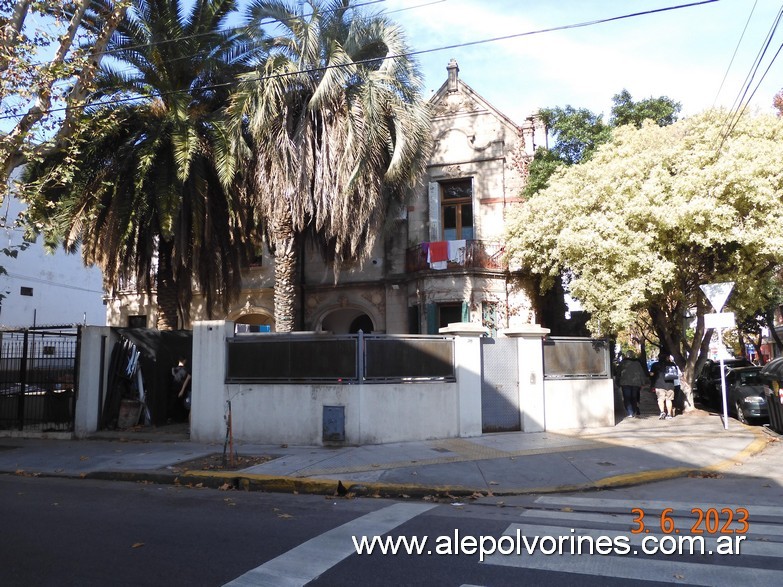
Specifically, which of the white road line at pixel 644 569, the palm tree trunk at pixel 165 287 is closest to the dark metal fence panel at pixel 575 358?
the white road line at pixel 644 569

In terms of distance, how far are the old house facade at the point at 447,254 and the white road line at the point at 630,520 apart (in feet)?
37.7

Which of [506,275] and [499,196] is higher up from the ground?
[499,196]

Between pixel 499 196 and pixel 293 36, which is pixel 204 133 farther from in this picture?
pixel 499 196

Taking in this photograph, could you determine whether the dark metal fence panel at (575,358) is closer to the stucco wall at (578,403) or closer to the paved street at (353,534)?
the stucco wall at (578,403)

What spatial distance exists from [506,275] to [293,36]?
9396mm

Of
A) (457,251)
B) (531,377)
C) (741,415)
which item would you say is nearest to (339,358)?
(531,377)

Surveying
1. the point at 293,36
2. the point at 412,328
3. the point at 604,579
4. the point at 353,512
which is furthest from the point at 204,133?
the point at 604,579

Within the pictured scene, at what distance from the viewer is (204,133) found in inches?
609

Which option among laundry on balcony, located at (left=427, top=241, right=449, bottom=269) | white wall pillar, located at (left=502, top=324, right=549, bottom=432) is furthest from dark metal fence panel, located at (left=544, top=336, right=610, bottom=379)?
laundry on balcony, located at (left=427, top=241, right=449, bottom=269)

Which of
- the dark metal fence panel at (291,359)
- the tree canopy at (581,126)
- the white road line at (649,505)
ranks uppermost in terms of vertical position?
the tree canopy at (581,126)

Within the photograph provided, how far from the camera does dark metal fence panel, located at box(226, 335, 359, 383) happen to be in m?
11.2

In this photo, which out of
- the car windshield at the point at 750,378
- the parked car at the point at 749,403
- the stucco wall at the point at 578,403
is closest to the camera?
the stucco wall at the point at 578,403

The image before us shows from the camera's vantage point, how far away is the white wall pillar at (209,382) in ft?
39.0

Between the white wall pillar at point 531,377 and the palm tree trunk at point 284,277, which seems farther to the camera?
the palm tree trunk at point 284,277
